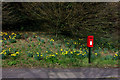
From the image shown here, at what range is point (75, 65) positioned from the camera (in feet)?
18.0

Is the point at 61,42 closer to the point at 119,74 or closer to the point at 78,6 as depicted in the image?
the point at 78,6

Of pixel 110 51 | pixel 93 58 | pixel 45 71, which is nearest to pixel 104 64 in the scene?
pixel 93 58

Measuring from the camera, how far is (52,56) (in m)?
5.89

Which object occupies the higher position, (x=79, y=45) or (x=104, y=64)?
(x=79, y=45)

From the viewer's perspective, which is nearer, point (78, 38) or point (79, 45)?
point (79, 45)

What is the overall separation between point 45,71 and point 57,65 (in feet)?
2.27

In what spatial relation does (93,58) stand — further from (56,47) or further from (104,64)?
(56,47)

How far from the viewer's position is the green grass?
5.53 metres

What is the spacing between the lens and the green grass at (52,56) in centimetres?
553

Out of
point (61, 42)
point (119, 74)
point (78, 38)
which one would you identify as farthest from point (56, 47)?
point (119, 74)

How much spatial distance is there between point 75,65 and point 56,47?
171cm

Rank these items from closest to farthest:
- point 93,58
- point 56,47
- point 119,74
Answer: point 119,74 → point 93,58 → point 56,47

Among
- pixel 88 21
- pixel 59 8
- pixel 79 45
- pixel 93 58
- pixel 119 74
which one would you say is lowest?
pixel 119 74

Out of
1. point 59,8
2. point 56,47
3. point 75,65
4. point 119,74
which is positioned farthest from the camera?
point 59,8
